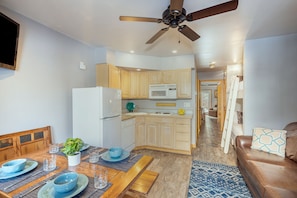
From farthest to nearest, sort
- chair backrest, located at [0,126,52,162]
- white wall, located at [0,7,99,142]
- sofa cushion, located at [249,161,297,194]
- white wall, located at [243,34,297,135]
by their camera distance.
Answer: white wall, located at [243,34,297,135]
white wall, located at [0,7,99,142]
chair backrest, located at [0,126,52,162]
sofa cushion, located at [249,161,297,194]

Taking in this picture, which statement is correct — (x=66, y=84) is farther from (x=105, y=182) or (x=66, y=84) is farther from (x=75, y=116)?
(x=105, y=182)

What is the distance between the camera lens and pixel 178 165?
299 cm

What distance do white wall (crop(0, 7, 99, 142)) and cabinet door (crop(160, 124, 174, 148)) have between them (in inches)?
82.3

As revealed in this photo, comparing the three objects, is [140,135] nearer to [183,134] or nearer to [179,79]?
[183,134]

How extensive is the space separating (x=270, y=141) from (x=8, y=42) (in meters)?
3.88

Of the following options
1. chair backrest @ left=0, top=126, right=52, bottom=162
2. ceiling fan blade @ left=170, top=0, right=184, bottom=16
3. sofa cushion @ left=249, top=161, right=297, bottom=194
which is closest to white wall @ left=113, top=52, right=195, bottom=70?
chair backrest @ left=0, top=126, right=52, bottom=162

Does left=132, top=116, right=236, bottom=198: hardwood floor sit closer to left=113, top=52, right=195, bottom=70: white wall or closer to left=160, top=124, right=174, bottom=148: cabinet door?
left=160, top=124, right=174, bottom=148: cabinet door

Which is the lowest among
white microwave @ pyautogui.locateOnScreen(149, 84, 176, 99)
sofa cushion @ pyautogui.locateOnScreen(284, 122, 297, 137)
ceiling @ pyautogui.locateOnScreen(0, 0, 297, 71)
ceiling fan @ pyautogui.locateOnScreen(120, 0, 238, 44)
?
sofa cushion @ pyautogui.locateOnScreen(284, 122, 297, 137)

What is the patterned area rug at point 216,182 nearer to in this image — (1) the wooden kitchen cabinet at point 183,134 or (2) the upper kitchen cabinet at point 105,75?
(1) the wooden kitchen cabinet at point 183,134

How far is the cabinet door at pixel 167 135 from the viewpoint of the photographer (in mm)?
3664

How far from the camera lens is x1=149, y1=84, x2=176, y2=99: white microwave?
395cm

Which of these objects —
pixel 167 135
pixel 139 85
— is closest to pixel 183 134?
pixel 167 135

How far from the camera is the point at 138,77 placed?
434 cm

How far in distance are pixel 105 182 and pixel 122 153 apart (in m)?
0.48
